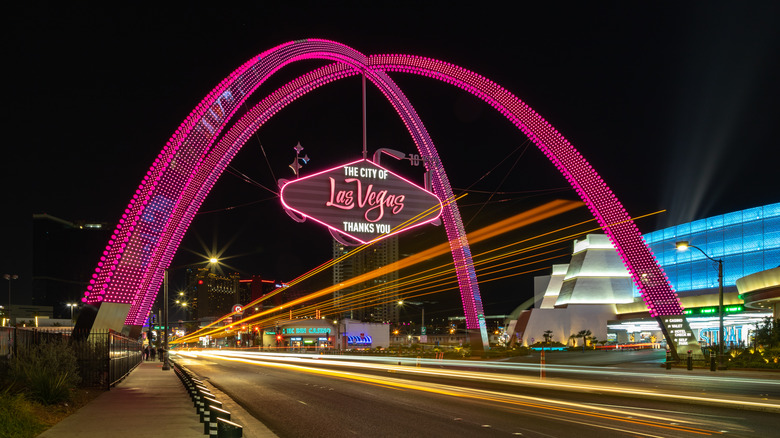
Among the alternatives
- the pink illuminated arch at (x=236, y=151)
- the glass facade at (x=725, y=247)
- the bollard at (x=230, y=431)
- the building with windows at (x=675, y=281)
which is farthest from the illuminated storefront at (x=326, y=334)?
the bollard at (x=230, y=431)

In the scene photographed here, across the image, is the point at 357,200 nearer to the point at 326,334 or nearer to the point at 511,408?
the point at 511,408

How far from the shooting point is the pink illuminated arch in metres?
27.8

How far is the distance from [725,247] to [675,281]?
8.68m

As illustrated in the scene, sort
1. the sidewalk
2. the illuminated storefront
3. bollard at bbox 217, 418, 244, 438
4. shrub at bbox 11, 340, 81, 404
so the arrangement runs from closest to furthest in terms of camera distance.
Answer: bollard at bbox 217, 418, 244, 438
the sidewalk
shrub at bbox 11, 340, 81, 404
the illuminated storefront

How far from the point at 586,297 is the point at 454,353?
36.4 metres

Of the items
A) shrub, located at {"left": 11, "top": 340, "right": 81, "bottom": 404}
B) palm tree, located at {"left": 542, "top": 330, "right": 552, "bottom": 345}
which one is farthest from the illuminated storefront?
shrub, located at {"left": 11, "top": 340, "right": 81, "bottom": 404}

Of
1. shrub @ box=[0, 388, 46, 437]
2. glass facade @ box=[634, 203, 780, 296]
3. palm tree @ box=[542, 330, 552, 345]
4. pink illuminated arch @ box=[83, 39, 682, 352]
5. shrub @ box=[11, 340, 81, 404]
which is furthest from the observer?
palm tree @ box=[542, 330, 552, 345]

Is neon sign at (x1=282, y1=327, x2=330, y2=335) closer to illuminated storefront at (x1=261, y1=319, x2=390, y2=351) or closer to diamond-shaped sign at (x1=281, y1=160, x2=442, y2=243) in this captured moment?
→ illuminated storefront at (x1=261, y1=319, x2=390, y2=351)

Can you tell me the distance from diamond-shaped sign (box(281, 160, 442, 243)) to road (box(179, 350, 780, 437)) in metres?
5.99

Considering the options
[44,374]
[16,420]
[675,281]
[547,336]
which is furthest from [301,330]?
[16,420]

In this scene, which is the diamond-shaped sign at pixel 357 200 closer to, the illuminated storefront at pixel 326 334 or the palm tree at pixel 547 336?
the palm tree at pixel 547 336

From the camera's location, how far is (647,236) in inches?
3605

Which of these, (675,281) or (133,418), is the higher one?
(675,281)

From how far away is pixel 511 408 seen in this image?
1767 cm
